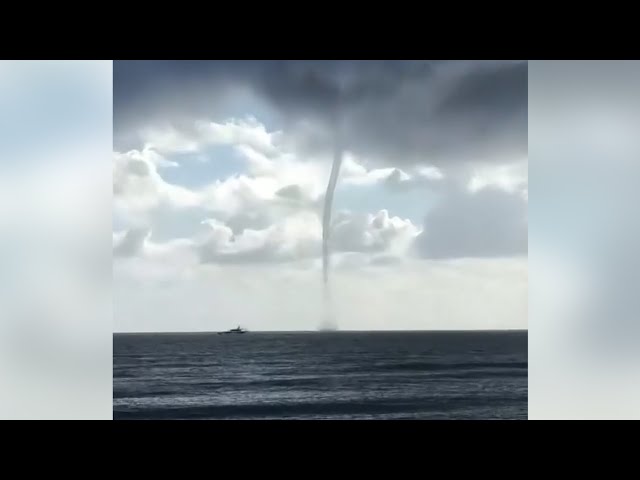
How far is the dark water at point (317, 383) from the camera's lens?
48.3 feet

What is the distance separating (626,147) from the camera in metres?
6.61

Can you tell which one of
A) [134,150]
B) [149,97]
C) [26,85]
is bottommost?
[26,85]

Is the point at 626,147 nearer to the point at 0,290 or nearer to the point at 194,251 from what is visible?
the point at 0,290

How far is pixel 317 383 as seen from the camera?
60.7ft

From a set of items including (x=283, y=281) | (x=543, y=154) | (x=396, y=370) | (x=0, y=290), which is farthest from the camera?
(x=283, y=281)

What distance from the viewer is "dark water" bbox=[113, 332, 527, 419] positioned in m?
14.7

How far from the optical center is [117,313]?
26.3 m

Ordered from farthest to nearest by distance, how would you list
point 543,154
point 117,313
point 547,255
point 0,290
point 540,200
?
point 117,313 → point 543,154 → point 540,200 → point 547,255 → point 0,290

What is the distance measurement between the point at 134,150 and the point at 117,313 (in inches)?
309

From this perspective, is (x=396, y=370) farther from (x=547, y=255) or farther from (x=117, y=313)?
(x=547, y=255)

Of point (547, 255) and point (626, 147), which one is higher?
point (626, 147)

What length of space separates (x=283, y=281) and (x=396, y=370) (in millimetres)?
8444
